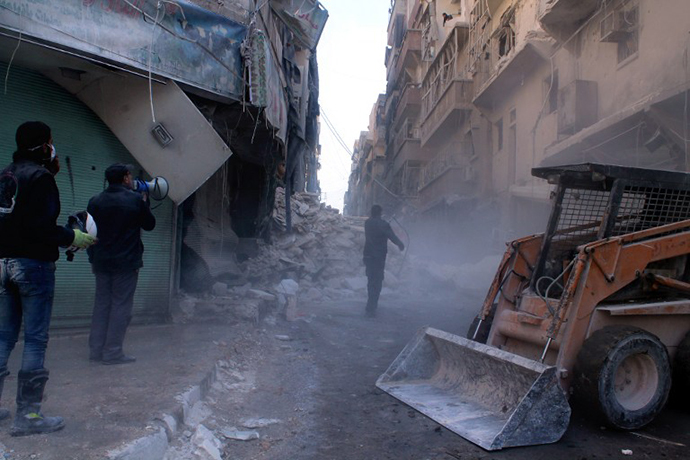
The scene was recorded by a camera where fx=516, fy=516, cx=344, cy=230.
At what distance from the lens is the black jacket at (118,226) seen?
455 centimetres

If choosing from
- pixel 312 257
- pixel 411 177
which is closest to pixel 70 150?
pixel 312 257

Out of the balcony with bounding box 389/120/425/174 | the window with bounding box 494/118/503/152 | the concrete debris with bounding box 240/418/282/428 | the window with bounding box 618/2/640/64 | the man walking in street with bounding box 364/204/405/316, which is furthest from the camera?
the balcony with bounding box 389/120/425/174

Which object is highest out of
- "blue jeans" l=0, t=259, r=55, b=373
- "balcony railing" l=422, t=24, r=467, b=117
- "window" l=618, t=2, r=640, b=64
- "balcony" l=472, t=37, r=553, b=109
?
"balcony railing" l=422, t=24, r=467, b=117

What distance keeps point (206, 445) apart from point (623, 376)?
9.92 ft

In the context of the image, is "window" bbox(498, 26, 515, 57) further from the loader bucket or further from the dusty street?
the loader bucket

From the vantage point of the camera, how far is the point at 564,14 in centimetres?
1135

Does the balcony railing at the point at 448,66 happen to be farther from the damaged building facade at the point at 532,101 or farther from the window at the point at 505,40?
the window at the point at 505,40

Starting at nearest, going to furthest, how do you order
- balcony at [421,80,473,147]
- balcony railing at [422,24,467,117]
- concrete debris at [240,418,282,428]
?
concrete debris at [240,418,282,428], balcony at [421,80,473,147], balcony railing at [422,24,467,117]

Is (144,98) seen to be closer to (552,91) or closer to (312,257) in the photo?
(312,257)

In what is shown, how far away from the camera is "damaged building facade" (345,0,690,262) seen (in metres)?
8.82

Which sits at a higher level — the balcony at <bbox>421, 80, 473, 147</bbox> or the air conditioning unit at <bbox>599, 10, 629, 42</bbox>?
the balcony at <bbox>421, 80, 473, 147</bbox>

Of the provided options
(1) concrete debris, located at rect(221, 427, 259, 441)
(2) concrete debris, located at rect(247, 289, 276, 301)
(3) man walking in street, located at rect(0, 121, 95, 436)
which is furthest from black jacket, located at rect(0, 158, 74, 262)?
(2) concrete debris, located at rect(247, 289, 276, 301)

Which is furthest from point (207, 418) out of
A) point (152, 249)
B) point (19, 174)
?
point (152, 249)

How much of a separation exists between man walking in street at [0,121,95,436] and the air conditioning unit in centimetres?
1027
